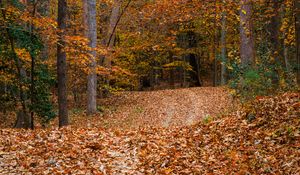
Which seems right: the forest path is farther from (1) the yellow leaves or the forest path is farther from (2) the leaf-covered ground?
(2) the leaf-covered ground

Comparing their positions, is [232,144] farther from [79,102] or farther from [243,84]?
[79,102]

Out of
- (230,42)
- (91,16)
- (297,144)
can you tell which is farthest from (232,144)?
(230,42)

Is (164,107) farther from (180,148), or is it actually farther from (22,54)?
(180,148)

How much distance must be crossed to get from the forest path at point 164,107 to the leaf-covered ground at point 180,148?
23.4ft

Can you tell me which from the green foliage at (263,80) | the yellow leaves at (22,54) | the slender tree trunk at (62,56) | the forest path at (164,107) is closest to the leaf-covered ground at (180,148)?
the green foliage at (263,80)

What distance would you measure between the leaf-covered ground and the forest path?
714 centimetres

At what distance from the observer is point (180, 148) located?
9.48 metres

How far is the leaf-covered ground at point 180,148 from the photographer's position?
7707mm

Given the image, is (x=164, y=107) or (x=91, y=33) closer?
(x=91, y=33)

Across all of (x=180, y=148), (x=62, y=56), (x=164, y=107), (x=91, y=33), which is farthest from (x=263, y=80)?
(x=91, y=33)

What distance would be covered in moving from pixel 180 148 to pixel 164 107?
44.8 ft

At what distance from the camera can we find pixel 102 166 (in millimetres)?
8289

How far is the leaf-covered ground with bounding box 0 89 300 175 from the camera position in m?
7.71

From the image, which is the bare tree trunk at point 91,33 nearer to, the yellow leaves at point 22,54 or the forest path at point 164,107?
the forest path at point 164,107
